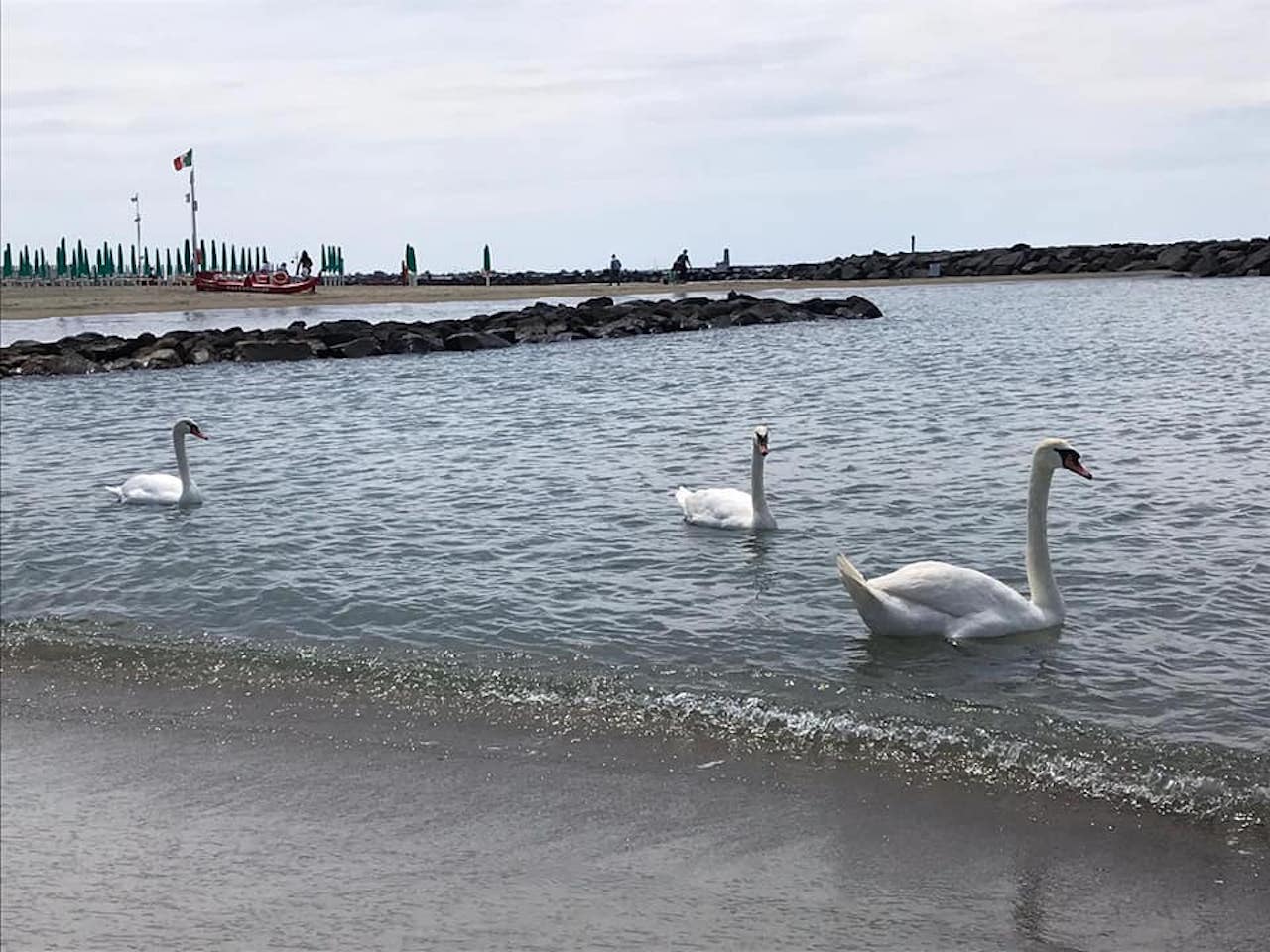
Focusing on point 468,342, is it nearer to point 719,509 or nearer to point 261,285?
point 719,509

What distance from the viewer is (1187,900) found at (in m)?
4.57

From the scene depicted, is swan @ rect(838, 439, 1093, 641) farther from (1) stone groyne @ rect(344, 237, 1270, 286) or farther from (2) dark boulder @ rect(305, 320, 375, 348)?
(1) stone groyne @ rect(344, 237, 1270, 286)

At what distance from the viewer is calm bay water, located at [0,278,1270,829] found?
6738 millimetres

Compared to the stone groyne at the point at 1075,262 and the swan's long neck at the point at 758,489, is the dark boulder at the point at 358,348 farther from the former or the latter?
the stone groyne at the point at 1075,262

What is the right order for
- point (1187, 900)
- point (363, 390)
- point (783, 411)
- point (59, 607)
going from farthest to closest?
1. point (363, 390)
2. point (783, 411)
3. point (59, 607)
4. point (1187, 900)

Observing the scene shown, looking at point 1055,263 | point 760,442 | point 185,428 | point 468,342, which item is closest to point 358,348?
point 468,342

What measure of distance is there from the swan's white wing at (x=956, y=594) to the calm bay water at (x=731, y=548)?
228mm

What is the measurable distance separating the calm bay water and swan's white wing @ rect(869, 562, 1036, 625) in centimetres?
23

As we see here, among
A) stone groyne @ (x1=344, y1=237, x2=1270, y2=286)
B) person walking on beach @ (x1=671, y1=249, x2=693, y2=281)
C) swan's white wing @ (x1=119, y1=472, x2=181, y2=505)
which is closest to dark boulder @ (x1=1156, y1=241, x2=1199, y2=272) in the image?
stone groyne @ (x1=344, y1=237, x2=1270, y2=286)

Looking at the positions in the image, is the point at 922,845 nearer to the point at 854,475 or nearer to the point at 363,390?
the point at 854,475

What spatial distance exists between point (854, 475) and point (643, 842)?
9.05 metres

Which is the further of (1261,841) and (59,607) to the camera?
(59,607)

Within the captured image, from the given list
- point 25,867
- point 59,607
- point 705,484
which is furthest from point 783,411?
point 25,867

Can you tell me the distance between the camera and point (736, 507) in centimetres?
1155
